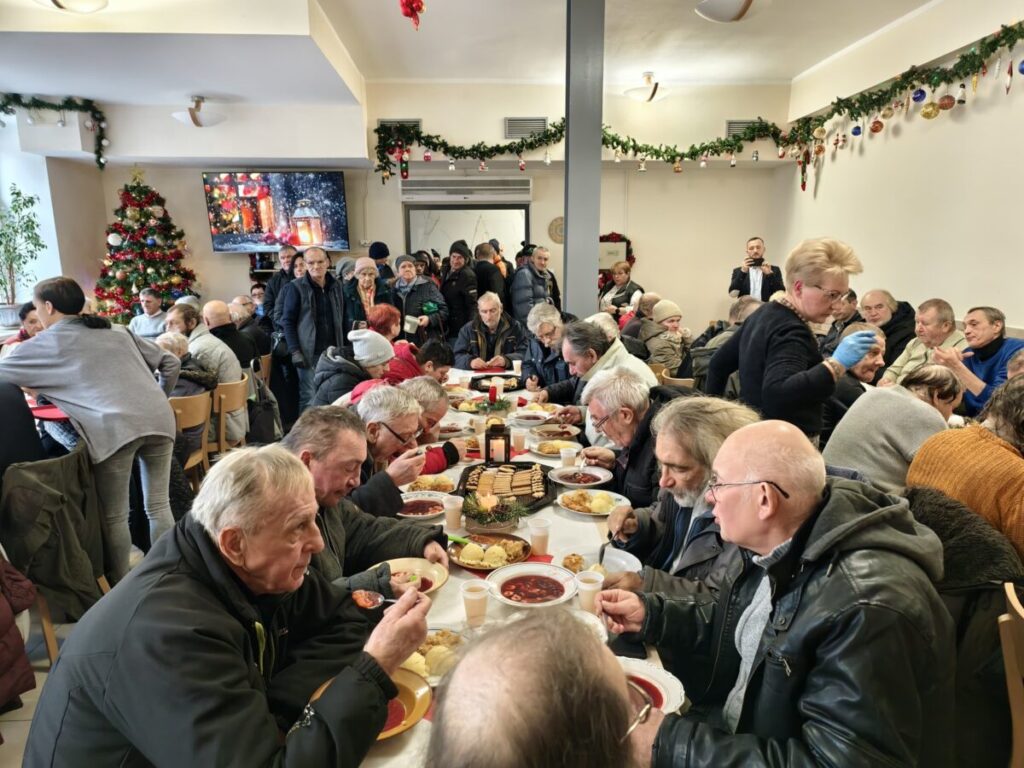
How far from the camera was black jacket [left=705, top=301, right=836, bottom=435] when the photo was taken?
2.65 metres

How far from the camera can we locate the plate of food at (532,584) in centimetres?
172

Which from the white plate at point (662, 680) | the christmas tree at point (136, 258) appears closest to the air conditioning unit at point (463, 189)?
the christmas tree at point (136, 258)

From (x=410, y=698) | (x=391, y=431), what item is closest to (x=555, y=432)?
(x=391, y=431)

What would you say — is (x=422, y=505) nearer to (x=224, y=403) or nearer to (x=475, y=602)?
(x=475, y=602)

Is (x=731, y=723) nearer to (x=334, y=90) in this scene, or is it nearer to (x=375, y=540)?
(x=375, y=540)

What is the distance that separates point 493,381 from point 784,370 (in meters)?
2.64

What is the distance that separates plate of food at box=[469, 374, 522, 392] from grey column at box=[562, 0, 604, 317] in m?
1.05

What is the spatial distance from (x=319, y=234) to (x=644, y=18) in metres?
5.13

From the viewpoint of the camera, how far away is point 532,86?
8.68 meters

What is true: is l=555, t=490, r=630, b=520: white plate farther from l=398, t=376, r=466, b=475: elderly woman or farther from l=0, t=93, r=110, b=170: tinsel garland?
l=0, t=93, r=110, b=170: tinsel garland

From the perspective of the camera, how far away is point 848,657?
112cm

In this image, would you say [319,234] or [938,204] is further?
[319,234]

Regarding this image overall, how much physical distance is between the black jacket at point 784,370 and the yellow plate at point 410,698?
2002 mm

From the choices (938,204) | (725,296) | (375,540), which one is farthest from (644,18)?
(375,540)
